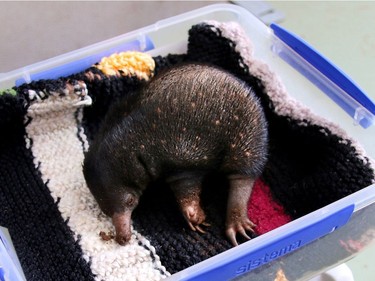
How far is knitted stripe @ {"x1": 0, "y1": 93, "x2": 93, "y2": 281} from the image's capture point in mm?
826

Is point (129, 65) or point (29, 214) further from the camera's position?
point (129, 65)

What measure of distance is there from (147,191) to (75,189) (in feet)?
0.35

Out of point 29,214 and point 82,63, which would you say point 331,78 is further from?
point 29,214

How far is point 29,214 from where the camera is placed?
2.97 feet

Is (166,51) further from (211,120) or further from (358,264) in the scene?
(358,264)

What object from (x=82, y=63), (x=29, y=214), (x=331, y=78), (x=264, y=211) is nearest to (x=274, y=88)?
(x=331, y=78)

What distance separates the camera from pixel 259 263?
75 centimetres

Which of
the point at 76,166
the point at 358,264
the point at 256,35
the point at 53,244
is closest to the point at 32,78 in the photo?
the point at 76,166

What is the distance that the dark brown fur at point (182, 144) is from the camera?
0.85 meters

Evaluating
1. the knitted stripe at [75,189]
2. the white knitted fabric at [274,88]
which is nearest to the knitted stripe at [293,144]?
the white knitted fabric at [274,88]

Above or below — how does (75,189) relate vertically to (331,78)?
below

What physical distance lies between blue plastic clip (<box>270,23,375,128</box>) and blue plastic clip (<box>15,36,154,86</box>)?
0.74ft

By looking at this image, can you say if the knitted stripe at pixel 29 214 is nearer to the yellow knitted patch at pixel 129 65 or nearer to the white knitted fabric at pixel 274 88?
the yellow knitted patch at pixel 129 65

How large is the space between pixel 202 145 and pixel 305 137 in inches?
7.2
